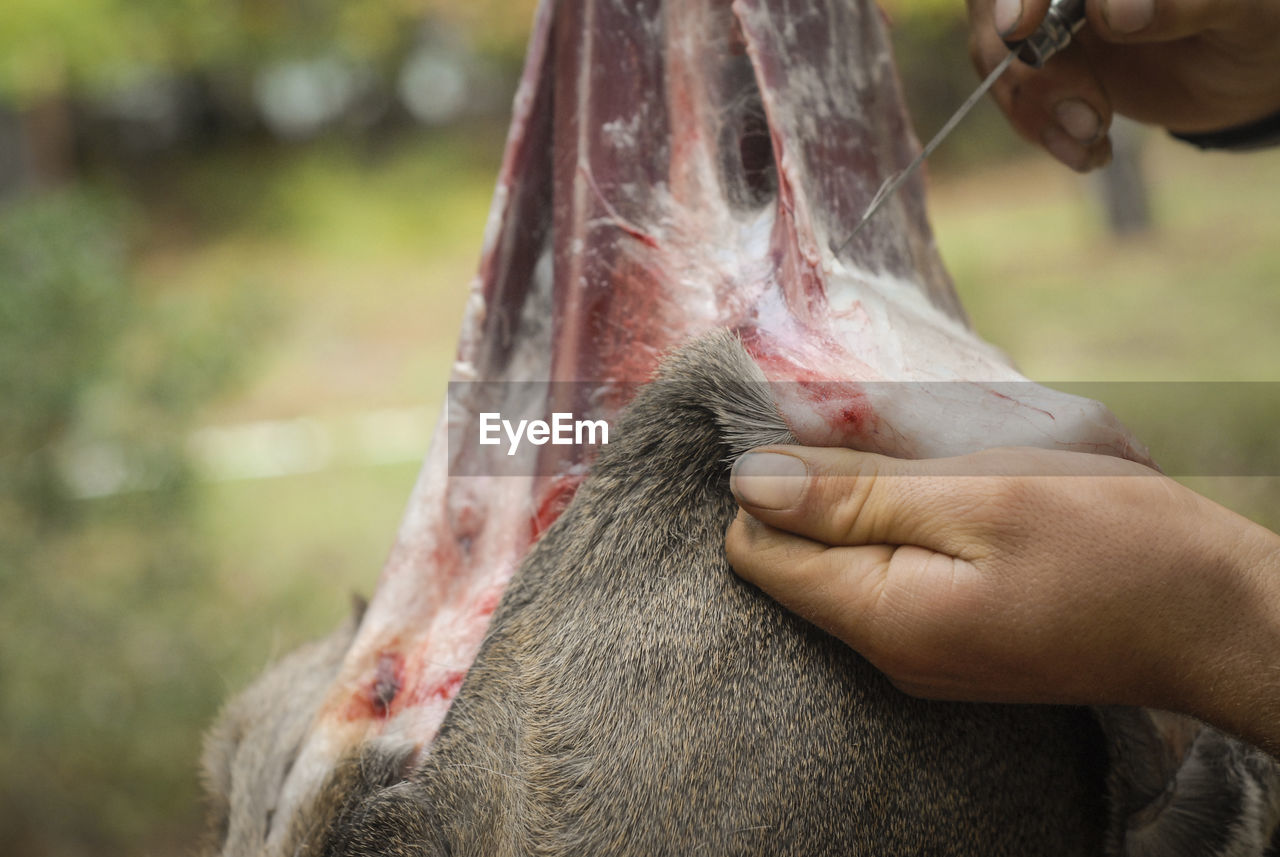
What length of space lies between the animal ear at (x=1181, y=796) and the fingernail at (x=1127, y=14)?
3.53 feet

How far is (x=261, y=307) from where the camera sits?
427 cm

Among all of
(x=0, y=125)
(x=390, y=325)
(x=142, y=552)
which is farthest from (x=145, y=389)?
(x=0, y=125)

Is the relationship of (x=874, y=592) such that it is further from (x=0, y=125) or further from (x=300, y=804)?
(x=0, y=125)

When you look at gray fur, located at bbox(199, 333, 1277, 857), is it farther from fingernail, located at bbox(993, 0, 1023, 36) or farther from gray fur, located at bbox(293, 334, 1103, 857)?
fingernail, located at bbox(993, 0, 1023, 36)

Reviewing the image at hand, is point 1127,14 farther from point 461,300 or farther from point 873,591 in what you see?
point 461,300

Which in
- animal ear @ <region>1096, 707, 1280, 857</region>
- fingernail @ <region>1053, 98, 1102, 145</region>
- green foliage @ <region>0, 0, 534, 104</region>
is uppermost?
green foliage @ <region>0, 0, 534, 104</region>

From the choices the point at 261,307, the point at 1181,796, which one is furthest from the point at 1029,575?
the point at 261,307

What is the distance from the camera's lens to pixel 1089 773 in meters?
1.46

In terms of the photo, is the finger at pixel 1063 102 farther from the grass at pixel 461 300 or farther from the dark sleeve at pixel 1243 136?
the grass at pixel 461 300

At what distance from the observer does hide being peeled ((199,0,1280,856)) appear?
4.19ft

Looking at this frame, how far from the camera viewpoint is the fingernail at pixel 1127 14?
1708 mm

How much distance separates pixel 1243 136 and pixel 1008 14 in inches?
36.4

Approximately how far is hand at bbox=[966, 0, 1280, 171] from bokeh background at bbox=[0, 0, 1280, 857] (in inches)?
52.1

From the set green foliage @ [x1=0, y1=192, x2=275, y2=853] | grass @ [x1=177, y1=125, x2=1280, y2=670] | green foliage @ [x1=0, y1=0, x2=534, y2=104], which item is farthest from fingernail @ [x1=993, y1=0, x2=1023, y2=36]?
green foliage @ [x1=0, y1=0, x2=534, y2=104]
